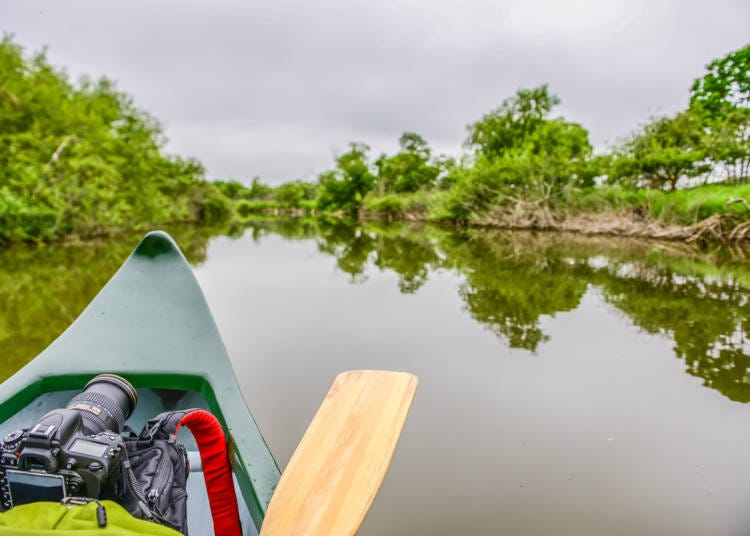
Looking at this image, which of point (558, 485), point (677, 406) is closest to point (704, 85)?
point (677, 406)

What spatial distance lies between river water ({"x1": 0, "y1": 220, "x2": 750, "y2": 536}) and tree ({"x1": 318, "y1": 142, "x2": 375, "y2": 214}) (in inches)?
958

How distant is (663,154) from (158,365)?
14.6 meters

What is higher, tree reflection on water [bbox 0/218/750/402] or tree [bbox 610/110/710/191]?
tree [bbox 610/110/710/191]

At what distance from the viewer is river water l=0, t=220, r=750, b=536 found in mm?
1551

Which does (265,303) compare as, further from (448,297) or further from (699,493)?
(699,493)

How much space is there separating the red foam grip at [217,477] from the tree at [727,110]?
14.6 m

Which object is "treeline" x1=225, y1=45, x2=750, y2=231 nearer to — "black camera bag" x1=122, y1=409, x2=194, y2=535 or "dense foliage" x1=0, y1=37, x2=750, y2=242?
"dense foliage" x1=0, y1=37, x2=750, y2=242

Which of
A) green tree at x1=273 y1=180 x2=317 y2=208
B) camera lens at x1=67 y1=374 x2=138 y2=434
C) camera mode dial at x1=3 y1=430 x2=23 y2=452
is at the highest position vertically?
green tree at x1=273 y1=180 x2=317 y2=208

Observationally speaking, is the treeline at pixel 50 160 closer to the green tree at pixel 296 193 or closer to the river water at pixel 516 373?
the river water at pixel 516 373

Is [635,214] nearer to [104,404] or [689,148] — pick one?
[689,148]

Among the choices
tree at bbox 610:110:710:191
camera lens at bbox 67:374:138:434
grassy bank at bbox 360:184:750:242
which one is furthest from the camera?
tree at bbox 610:110:710:191

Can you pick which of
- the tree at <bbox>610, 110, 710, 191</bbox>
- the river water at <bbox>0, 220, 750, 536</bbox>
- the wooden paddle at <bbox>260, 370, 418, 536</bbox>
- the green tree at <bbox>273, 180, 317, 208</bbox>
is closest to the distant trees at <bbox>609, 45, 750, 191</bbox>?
the tree at <bbox>610, 110, 710, 191</bbox>

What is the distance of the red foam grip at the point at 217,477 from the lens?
3.27 ft

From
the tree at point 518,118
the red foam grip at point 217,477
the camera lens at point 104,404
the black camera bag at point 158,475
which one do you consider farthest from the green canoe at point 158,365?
the tree at point 518,118
